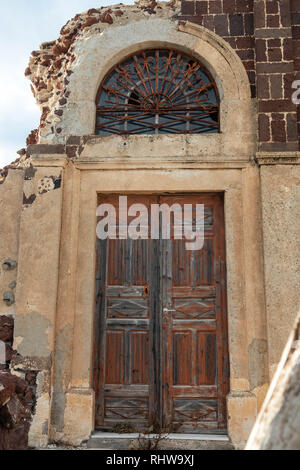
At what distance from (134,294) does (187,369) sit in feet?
3.18

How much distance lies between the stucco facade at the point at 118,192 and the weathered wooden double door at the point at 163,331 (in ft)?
0.56

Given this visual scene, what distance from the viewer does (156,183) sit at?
521 cm

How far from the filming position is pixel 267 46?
A: 534 cm

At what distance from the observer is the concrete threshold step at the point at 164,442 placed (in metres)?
4.51

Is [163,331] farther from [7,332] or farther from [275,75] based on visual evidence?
[275,75]

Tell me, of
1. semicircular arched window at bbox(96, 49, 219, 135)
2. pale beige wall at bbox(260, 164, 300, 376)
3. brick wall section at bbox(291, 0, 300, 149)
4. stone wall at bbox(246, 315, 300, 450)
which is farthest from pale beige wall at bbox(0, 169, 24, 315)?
stone wall at bbox(246, 315, 300, 450)

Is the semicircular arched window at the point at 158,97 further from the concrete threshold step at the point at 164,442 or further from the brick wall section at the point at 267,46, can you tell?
the concrete threshold step at the point at 164,442

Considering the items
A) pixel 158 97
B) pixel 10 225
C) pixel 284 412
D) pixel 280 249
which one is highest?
pixel 158 97

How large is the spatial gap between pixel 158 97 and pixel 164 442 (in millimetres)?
3765

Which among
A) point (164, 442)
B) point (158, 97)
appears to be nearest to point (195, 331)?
point (164, 442)

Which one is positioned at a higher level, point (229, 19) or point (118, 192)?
point (229, 19)

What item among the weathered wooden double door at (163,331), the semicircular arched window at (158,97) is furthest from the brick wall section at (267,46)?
the weathered wooden double door at (163,331)

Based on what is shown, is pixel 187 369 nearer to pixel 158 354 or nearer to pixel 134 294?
pixel 158 354

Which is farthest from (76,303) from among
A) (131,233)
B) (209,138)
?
(209,138)
